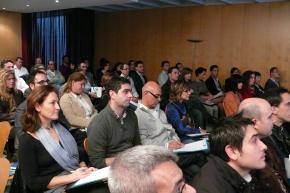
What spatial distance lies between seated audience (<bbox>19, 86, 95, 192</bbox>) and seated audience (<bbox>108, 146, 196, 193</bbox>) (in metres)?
1.18

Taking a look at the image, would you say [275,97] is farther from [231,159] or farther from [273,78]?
[273,78]

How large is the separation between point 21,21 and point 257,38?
282 inches

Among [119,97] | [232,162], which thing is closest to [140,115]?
[119,97]

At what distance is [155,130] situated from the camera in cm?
357

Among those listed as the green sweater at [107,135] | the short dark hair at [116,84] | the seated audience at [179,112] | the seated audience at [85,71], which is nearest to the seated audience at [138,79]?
the seated audience at [85,71]

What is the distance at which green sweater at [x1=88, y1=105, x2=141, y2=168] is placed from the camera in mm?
2783

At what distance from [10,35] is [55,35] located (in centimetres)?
145

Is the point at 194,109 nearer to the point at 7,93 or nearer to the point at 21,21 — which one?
the point at 7,93

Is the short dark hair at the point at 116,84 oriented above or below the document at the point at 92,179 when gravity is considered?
above

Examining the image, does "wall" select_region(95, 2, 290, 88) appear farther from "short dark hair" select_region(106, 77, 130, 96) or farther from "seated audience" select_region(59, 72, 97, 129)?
"short dark hair" select_region(106, 77, 130, 96)

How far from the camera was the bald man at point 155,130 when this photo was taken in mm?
3359

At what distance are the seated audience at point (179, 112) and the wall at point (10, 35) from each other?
780 cm

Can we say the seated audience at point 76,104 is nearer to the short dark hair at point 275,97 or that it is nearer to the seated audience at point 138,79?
the short dark hair at point 275,97

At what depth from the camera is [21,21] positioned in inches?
430
